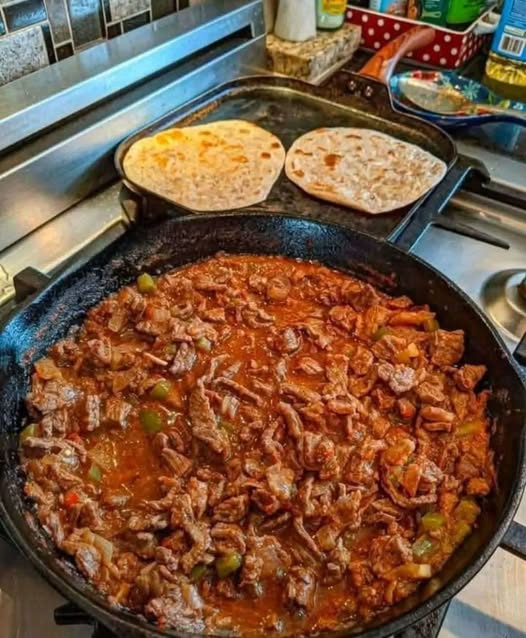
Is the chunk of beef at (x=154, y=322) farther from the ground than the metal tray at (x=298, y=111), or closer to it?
closer to it

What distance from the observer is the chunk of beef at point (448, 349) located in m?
1.55

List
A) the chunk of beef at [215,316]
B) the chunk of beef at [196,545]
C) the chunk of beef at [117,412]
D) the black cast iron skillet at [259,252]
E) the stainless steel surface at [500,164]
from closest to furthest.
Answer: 1. the black cast iron skillet at [259,252]
2. the chunk of beef at [196,545]
3. the chunk of beef at [117,412]
4. the chunk of beef at [215,316]
5. the stainless steel surface at [500,164]

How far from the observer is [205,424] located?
138 centimetres

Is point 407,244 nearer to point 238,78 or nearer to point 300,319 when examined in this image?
point 300,319

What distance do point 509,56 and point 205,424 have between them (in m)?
2.26

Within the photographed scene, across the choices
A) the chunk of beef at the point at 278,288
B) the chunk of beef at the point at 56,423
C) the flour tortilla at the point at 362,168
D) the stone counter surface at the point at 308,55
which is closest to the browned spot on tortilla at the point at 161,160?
the flour tortilla at the point at 362,168

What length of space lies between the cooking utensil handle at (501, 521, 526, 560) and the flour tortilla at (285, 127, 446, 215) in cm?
110

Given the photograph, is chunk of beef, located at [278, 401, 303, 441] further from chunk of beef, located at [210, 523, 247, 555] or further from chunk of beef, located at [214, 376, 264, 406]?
chunk of beef, located at [210, 523, 247, 555]

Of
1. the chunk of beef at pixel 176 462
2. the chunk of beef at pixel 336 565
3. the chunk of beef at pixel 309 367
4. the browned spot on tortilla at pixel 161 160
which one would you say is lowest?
the chunk of beef at pixel 336 565

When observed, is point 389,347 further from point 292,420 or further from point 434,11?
point 434,11

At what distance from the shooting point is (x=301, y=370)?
154 cm

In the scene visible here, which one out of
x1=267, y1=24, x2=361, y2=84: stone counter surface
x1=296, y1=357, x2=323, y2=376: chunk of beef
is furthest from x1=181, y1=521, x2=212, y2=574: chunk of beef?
x1=267, y1=24, x2=361, y2=84: stone counter surface

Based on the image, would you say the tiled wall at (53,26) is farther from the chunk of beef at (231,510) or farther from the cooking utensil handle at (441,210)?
the chunk of beef at (231,510)

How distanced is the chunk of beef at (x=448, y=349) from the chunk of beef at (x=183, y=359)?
1.86 feet
